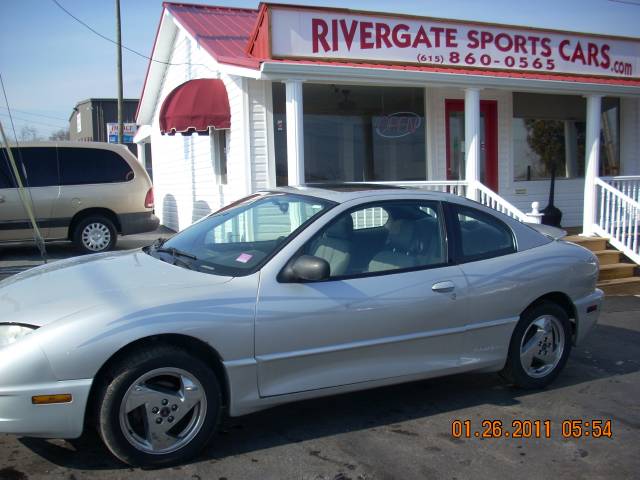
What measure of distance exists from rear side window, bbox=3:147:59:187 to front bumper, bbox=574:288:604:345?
8531mm

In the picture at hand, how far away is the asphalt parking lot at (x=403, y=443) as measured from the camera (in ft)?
11.6

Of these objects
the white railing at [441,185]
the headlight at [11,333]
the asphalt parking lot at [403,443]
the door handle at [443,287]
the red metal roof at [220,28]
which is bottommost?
the asphalt parking lot at [403,443]

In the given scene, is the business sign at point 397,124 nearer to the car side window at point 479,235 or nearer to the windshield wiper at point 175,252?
the car side window at point 479,235

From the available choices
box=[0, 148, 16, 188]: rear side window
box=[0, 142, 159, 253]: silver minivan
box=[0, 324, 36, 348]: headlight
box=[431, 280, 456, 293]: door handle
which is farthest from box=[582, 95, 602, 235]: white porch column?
box=[0, 148, 16, 188]: rear side window

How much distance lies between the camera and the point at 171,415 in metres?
3.49

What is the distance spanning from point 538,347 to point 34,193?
8.44 m

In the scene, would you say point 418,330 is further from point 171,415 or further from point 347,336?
point 171,415

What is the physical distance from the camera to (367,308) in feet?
13.1

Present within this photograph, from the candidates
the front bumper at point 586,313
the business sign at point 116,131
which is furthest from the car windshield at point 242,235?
the business sign at point 116,131

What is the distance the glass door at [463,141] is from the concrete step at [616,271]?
2.91 metres

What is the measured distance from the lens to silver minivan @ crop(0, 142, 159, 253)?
1009 centimetres

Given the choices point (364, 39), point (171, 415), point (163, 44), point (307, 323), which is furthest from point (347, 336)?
point (163, 44)

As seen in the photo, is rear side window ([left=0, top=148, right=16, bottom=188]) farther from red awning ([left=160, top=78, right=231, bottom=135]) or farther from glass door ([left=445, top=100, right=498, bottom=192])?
glass door ([left=445, top=100, right=498, bottom=192])

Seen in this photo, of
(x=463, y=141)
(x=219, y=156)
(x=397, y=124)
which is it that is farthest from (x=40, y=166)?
(x=463, y=141)
